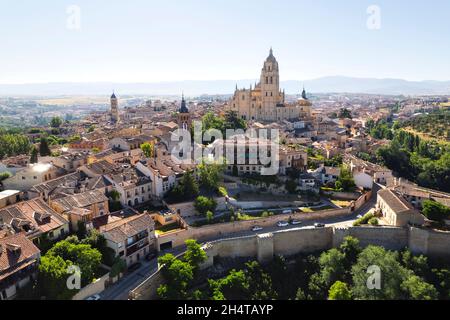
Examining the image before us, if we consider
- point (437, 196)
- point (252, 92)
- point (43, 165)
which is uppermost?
point (252, 92)

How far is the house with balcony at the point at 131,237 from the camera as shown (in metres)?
30.1

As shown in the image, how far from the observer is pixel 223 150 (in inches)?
1906

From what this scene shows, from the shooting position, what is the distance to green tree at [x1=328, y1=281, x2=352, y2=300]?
29.3 m

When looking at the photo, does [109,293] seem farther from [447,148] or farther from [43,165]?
[447,148]

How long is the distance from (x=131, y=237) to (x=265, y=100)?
2129 inches

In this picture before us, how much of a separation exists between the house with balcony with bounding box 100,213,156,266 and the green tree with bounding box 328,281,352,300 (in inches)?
610

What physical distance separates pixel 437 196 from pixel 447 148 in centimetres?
3513

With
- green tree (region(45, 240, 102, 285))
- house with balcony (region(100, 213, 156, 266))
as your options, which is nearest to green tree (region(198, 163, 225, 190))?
house with balcony (region(100, 213, 156, 266))

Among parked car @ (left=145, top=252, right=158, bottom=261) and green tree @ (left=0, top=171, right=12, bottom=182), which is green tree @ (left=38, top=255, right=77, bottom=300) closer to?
parked car @ (left=145, top=252, right=158, bottom=261)

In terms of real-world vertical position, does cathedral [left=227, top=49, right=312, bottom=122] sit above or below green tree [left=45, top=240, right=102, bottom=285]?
above

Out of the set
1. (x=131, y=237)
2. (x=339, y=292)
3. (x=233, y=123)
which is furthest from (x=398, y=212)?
(x=233, y=123)

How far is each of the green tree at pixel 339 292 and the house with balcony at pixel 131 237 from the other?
50.8ft

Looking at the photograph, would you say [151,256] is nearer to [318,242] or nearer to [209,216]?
[209,216]
